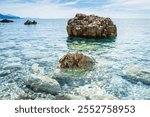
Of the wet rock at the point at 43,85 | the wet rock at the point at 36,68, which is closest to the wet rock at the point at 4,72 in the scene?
the wet rock at the point at 36,68

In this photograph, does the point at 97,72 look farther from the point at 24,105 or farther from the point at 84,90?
the point at 24,105

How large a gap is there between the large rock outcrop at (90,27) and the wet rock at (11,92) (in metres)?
27.6

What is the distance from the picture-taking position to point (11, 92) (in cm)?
1460

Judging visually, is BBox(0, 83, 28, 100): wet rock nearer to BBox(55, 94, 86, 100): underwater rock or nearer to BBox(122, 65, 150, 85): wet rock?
BBox(55, 94, 86, 100): underwater rock

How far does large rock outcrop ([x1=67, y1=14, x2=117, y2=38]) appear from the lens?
4231 cm

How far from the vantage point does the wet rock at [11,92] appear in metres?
13.8

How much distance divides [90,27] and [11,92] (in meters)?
28.9

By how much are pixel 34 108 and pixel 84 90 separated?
5881 mm

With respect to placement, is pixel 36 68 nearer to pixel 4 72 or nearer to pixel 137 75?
pixel 4 72

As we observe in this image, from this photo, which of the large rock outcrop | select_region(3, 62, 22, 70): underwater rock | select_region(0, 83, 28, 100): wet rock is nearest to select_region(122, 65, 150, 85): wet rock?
select_region(0, 83, 28, 100): wet rock

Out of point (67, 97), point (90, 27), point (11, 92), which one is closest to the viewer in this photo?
point (67, 97)

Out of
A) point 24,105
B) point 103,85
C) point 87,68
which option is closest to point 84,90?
point 103,85

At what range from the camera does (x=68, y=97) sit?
43.5 ft

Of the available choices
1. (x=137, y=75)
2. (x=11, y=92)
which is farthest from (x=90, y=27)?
(x=11, y=92)
